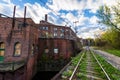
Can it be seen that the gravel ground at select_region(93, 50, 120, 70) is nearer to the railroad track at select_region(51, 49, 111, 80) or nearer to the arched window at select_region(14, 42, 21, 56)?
the railroad track at select_region(51, 49, 111, 80)

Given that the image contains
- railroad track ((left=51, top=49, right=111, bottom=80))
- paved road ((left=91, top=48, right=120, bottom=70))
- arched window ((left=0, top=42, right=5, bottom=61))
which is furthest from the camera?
arched window ((left=0, top=42, right=5, bottom=61))

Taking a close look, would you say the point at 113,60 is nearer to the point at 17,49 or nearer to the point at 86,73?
the point at 86,73

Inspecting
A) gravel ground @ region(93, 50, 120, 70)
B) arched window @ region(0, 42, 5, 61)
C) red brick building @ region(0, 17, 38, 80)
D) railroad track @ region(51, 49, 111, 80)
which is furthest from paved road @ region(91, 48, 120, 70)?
arched window @ region(0, 42, 5, 61)

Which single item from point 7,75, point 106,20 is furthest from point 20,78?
point 106,20

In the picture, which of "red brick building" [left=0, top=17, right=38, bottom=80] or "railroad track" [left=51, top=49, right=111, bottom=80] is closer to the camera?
"railroad track" [left=51, top=49, right=111, bottom=80]

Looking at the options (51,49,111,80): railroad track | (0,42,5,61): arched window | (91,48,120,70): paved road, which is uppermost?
(0,42,5,61): arched window

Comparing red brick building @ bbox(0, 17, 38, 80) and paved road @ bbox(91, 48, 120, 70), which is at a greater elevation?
red brick building @ bbox(0, 17, 38, 80)

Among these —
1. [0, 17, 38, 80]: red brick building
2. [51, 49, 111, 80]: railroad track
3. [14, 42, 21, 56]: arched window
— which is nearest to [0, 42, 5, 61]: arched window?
[0, 17, 38, 80]: red brick building

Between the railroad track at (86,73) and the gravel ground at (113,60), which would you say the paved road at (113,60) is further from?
the railroad track at (86,73)

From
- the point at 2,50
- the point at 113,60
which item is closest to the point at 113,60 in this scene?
the point at 113,60

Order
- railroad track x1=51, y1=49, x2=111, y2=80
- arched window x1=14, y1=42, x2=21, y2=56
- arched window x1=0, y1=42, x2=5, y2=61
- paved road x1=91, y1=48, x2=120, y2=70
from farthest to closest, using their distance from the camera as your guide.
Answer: arched window x1=0, y1=42, x2=5, y2=61 < arched window x1=14, y1=42, x2=21, y2=56 < paved road x1=91, y1=48, x2=120, y2=70 < railroad track x1=51, y1=49, x2=111, y2=80

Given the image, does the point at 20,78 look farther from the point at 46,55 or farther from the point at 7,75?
the point at 46,55

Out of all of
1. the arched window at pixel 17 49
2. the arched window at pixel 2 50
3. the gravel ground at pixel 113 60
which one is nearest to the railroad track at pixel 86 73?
the gravel ground at pixel 113 60

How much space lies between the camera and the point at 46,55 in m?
27.0
